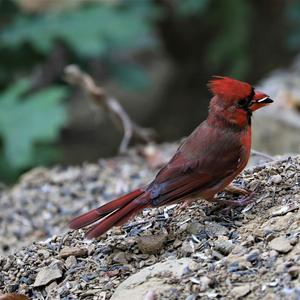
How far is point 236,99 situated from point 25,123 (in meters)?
3.31

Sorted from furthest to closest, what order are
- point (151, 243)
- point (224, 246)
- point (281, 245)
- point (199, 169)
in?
1. point (199, 169)
2. point (151, 243)
3. point (224, 246)
4. point (281, 245)

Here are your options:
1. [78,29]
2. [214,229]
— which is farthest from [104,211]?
[78,29]

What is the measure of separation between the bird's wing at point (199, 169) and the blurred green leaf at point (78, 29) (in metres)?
4.18

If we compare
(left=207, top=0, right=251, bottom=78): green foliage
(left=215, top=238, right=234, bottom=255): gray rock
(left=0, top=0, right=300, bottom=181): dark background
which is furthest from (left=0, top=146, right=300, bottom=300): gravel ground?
(left=207, top=0, right=251, bottom=78): green foliage

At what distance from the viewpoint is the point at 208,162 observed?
3400mm

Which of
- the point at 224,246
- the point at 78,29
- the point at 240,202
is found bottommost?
the point at 224,246

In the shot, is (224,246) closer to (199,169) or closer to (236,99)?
(199,169)

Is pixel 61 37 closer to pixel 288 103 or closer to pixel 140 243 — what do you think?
pixel 288 103

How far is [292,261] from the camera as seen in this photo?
2885 mm

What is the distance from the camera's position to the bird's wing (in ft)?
11.0

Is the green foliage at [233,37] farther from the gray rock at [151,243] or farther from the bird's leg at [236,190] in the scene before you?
the gray rock at [151,243]

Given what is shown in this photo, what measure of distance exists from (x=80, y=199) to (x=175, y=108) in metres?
5.56

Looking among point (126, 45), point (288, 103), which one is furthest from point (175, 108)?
point (288, 103)

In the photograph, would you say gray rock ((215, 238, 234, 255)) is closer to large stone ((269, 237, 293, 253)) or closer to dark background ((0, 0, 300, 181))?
large stone ((269, 237, 293, 253))
